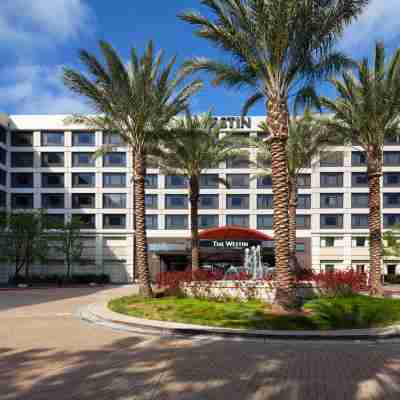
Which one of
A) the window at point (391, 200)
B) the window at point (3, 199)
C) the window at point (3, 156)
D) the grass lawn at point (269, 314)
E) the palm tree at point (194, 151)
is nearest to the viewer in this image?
the grass lawn at point (269, 314)

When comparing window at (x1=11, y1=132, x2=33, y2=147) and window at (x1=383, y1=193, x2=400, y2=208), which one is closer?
window at (x1=383, y1=193, x2=400, y2=208)

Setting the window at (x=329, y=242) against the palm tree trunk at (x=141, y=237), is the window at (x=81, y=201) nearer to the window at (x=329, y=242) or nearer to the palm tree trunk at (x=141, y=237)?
the window at (x=329, y=242)

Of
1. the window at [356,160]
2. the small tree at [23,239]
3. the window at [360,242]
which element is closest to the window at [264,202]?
the window at [360,242]

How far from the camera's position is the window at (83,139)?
55.2 m

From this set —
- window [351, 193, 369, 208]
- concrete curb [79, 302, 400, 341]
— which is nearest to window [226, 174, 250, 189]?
window [351, 193, 369, 208]

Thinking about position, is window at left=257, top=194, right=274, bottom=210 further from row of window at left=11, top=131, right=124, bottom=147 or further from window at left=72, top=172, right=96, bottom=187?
A: window at left=72, top=172, right=96, bottom=187

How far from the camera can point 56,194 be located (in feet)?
180

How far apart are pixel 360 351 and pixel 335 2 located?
1206cm

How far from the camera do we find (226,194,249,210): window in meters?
54.7

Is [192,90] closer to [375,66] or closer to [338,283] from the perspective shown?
[375,66]

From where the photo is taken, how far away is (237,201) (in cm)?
5484

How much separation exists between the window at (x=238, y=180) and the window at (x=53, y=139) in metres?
23.4

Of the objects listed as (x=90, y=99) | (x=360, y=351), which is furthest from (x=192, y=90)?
(x=360, y=351)

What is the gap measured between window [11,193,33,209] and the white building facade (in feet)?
0.41
